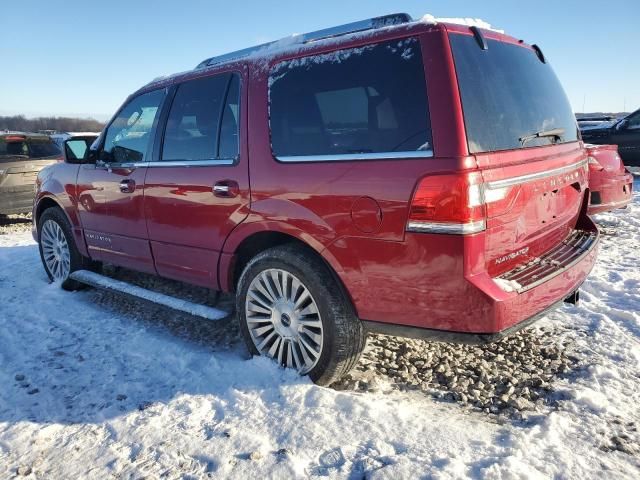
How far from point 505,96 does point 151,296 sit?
9.60 ft

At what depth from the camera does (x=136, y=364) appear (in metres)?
3.34

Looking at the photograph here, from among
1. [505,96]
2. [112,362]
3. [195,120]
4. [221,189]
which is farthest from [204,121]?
[505,96]

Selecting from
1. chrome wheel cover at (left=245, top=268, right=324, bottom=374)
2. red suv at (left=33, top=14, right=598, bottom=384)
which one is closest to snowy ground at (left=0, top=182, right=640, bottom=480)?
chrome wheel cover at (left=245, top=268, right=324, bottom=374)

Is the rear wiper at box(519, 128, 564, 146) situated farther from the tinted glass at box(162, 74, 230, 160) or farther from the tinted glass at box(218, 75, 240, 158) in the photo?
the tinted glass at box(162, 74, 230, 160)

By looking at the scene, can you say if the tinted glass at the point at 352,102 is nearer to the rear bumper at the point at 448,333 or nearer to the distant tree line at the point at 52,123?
the rear bumper at the point at 448,333

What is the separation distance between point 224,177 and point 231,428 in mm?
1558

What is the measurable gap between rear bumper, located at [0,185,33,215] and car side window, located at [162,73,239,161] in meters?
6.05

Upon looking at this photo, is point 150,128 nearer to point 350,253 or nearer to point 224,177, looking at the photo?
point 224,177

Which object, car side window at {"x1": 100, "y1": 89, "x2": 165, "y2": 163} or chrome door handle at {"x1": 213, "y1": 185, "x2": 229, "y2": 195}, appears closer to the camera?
chrome door handle at {"x1": 213, "y1": 185, "x2": 229, "y2": 195}

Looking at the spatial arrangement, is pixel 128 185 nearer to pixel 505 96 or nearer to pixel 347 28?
pixel 347 28

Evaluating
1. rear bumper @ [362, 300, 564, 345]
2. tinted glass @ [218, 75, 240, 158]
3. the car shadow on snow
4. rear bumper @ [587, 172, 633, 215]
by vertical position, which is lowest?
the car shadow on snow

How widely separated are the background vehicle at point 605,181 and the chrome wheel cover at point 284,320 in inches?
179

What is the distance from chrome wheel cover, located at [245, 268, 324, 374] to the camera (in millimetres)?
2953

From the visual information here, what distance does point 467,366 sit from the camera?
322 centimetres
